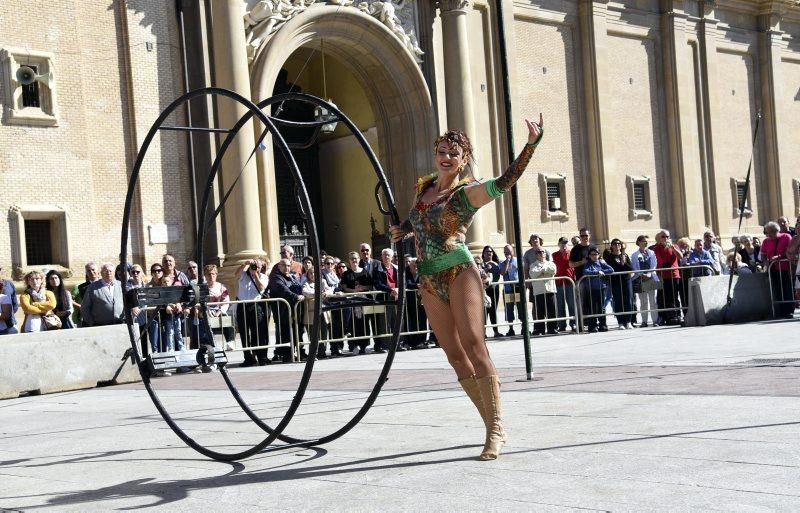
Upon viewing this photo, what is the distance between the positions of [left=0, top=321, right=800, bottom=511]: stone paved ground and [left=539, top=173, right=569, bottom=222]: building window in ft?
67.7

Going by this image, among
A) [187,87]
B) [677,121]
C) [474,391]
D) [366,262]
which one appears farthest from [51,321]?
[677,121]

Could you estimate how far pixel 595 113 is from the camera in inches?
1390

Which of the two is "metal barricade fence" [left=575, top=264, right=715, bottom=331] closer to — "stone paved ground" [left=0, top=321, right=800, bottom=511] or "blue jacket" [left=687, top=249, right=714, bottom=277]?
"blue jacket" [left=687, top=249, right=714, bottom=277]

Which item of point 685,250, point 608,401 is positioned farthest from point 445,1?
point 608,401

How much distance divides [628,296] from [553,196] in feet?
44.0

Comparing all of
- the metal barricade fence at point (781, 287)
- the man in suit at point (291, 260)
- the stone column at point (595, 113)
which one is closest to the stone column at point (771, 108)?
the stone column at point (595, 113)

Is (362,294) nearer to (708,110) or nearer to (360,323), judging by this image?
(360,323)

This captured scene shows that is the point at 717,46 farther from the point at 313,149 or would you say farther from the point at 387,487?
the point at 387,487

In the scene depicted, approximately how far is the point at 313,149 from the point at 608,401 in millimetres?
24925

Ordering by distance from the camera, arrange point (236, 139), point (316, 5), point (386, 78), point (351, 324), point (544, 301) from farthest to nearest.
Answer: point (386, 78) < point (316, 5) < point (236, 139) < point (544, 301) < point (351, 324)

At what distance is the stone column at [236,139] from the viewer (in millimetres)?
25141

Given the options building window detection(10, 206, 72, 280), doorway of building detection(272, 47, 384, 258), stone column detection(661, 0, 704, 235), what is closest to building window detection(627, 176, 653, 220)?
stone column detection(661, 0, 704, 235)

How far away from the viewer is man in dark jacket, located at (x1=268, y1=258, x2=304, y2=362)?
17875 mm

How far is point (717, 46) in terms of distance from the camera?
133 ft
